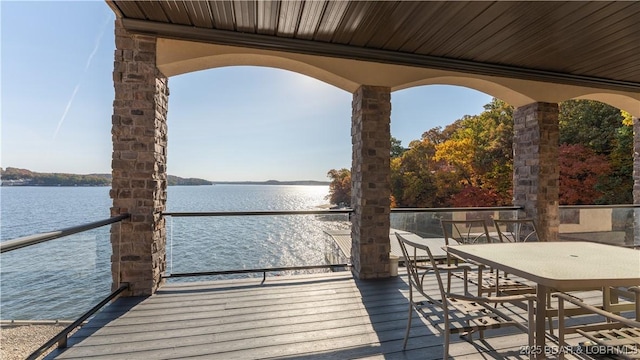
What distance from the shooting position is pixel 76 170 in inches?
411

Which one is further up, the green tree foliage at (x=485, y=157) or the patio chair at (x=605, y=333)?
the green tree foliage at (x=485, y=157)

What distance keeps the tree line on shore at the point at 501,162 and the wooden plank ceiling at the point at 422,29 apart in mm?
6922

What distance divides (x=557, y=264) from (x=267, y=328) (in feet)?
7.61

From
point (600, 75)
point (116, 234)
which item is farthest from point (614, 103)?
point (116, 234)

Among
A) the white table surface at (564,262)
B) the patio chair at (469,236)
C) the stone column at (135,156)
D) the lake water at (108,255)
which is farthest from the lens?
the stone column at (135,156)

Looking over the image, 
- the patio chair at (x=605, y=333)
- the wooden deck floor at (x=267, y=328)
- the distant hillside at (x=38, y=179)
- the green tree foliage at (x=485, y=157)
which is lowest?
the wooden deck floor at (x=267, y=328)

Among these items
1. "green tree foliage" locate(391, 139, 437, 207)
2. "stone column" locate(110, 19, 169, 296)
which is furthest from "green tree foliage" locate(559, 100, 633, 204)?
"stone column" locate(110, 19, 169, 296)

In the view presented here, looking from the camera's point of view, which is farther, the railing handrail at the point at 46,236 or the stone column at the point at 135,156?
the stone column at the point at 135,156

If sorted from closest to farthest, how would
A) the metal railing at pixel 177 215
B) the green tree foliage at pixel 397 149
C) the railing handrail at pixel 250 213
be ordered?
the metal railing at pixel 177 215
the railing handrail at pixel 250 213
the green tree foliage at pixel 397 149

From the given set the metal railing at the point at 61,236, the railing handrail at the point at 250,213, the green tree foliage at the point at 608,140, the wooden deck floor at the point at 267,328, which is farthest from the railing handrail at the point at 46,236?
the green tree foliage at the point at 608,140

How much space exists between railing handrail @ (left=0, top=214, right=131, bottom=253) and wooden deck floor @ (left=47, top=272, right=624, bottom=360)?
88cm

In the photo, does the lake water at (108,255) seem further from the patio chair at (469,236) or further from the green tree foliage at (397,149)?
the green tree foliage at (397,149)

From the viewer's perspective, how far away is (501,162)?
45.0 ft

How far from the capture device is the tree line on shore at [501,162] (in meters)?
10.8
